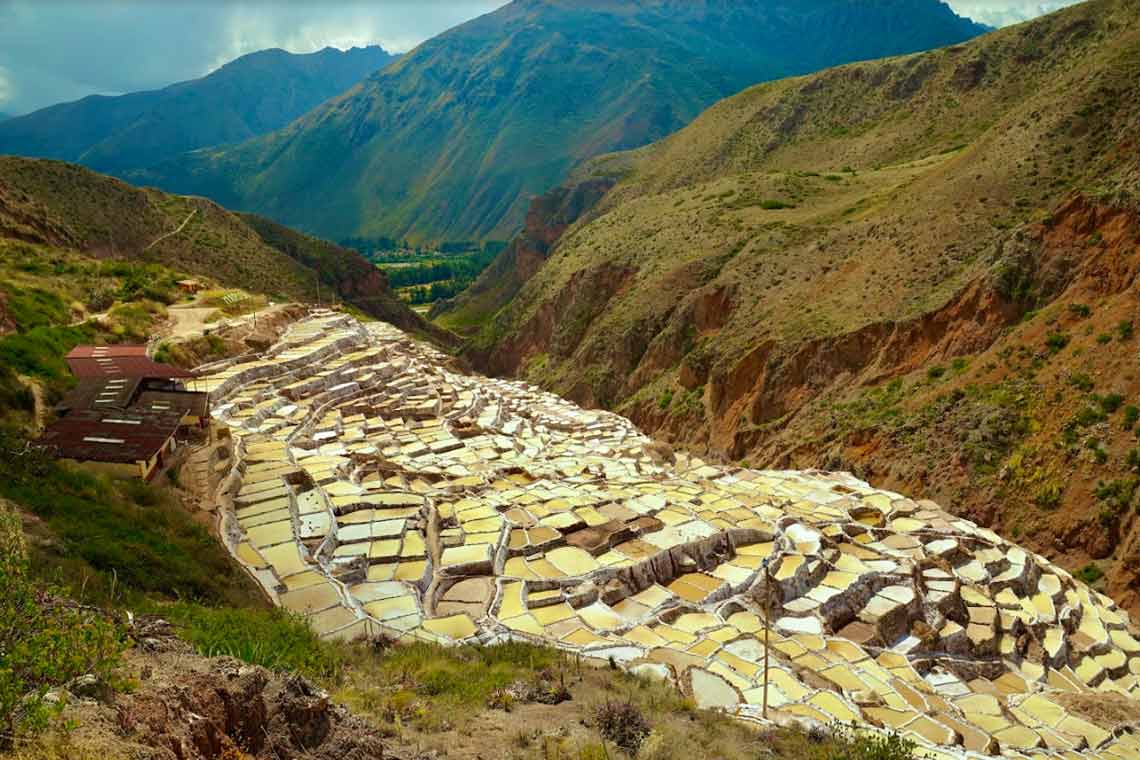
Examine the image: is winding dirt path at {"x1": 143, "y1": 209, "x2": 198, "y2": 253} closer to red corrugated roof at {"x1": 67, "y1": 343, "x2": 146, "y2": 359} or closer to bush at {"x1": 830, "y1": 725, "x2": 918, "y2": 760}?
red corrugated roof at {"x1": 67, "y1": 343, "x2": 146, "y2": 359}

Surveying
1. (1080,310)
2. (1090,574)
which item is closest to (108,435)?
(1090,574)

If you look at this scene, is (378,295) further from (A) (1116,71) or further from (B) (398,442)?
(A) (1116,71)

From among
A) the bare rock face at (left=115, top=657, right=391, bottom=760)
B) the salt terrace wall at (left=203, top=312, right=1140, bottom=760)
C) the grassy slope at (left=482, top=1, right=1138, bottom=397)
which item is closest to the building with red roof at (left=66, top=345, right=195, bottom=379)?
the salt terrace wall at (left=203, top=312, right=1140, bottom=760)

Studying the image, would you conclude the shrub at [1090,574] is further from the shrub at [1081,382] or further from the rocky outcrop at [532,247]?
the rocky outcrop at [532,247]

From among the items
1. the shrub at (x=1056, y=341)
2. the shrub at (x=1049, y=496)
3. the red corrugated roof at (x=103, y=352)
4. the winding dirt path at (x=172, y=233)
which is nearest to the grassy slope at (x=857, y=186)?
the shrub at (x=1056, y=341)

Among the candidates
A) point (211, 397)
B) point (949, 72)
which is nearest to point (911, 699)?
point (211, 397)

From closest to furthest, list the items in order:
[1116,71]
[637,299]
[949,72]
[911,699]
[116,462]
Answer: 1. [911,699]
2. [116,462]
3. [1116,71]
4. [637,299]
5. [949,72]

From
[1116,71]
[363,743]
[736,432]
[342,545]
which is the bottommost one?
[736,432]
